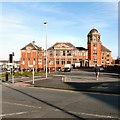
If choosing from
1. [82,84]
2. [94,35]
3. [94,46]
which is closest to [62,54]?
[94,46]

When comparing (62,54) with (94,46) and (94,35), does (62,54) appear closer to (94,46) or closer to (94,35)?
(94,46)

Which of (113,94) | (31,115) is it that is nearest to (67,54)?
(113,94)

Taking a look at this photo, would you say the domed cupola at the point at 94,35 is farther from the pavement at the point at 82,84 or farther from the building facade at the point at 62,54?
the pavement at the point at 82,84

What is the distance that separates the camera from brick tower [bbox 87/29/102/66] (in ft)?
412

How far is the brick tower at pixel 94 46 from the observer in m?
125

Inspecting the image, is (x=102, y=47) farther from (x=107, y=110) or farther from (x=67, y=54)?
(x=107, y=110)

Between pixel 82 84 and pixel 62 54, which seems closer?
pixel 82 84

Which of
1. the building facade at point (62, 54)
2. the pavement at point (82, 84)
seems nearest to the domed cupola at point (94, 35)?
the building facade at point (62, 54)

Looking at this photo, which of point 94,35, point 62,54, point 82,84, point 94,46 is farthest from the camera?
point 94,46

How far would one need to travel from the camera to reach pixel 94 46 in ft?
416

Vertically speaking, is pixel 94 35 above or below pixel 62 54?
above

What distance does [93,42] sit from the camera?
12556cm

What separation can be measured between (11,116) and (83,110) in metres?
3.46

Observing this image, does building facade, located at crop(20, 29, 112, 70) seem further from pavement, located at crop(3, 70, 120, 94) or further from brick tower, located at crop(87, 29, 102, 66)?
pavement, located at crop(3, 70, 120, 94)
